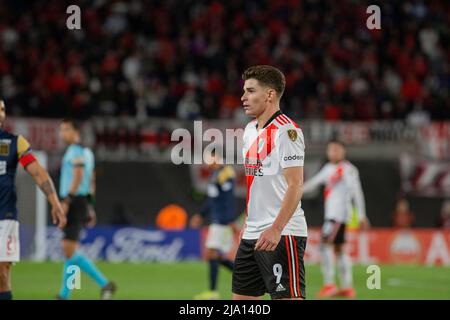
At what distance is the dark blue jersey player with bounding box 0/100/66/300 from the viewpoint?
7551 millimetres

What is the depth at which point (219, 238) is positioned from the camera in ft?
39.8

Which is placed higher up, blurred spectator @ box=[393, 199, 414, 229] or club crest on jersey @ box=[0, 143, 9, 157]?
club crest on jersey @ box=[0, 143, 9, 157]

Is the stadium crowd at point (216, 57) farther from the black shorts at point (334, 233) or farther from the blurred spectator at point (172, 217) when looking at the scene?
the black shorts at point (334, 233)

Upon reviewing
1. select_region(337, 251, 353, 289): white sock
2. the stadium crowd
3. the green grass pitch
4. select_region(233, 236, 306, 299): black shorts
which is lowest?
the green grass pitch

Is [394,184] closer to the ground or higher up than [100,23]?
closer to the ground

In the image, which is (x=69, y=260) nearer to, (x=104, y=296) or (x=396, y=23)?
(x=104, y=296)

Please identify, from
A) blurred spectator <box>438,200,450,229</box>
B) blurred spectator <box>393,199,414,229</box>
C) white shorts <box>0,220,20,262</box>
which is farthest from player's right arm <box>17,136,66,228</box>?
blurred spectator <box>438,200,450,229</box>

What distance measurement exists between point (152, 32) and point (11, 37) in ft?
12.8

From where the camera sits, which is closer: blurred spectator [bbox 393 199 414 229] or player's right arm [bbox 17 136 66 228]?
player's right arm [bbox 17 136 66 228]

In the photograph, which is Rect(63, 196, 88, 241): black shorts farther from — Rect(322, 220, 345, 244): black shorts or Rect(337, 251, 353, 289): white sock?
Rect(337, 251, 353, 289): white sock

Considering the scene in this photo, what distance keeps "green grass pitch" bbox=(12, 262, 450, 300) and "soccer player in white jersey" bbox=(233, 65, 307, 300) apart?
4.94 metres

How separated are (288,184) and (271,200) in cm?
30
